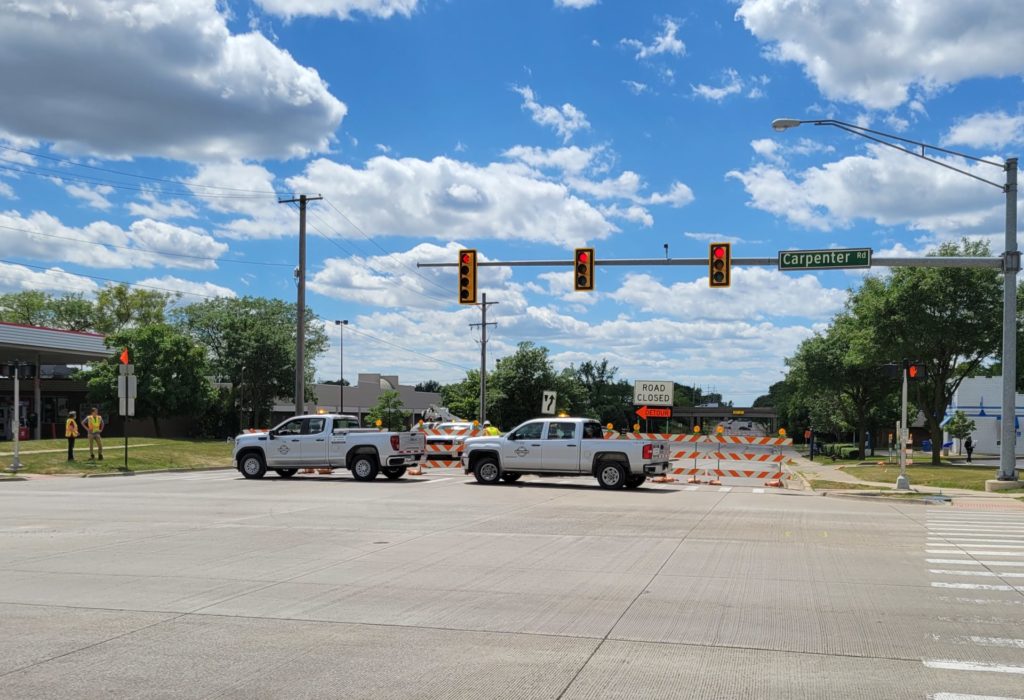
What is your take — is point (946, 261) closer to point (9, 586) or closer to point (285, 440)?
point (285, 440)

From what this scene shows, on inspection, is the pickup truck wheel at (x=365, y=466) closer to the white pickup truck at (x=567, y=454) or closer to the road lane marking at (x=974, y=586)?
the white pickup truck at (x=567, y=454)

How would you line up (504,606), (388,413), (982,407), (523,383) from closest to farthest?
(504,606) < (523,383) < (388,413) < (982,407)

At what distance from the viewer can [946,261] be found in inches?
936

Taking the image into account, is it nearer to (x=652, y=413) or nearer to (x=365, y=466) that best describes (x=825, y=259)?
(x=652, y=413)

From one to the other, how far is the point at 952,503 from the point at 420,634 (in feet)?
59.8

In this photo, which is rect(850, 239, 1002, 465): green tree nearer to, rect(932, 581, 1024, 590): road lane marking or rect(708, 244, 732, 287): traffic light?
rect(708, 244, 732, 287): traffic light

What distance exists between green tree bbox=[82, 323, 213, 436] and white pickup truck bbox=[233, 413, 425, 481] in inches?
1275

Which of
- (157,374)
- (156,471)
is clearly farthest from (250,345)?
(156,471)

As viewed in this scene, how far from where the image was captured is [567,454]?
23.7 metres

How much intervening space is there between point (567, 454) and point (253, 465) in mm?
9464

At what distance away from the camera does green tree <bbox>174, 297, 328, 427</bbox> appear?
65.8 metres

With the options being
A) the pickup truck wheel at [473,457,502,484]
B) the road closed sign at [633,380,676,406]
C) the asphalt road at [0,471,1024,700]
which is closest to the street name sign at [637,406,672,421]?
the road closed sign at [633,380,676,406]

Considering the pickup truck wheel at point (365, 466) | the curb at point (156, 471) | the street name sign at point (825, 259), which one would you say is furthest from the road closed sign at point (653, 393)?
the curb at point (156, 471)

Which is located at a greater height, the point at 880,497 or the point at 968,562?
the point at 968,562
